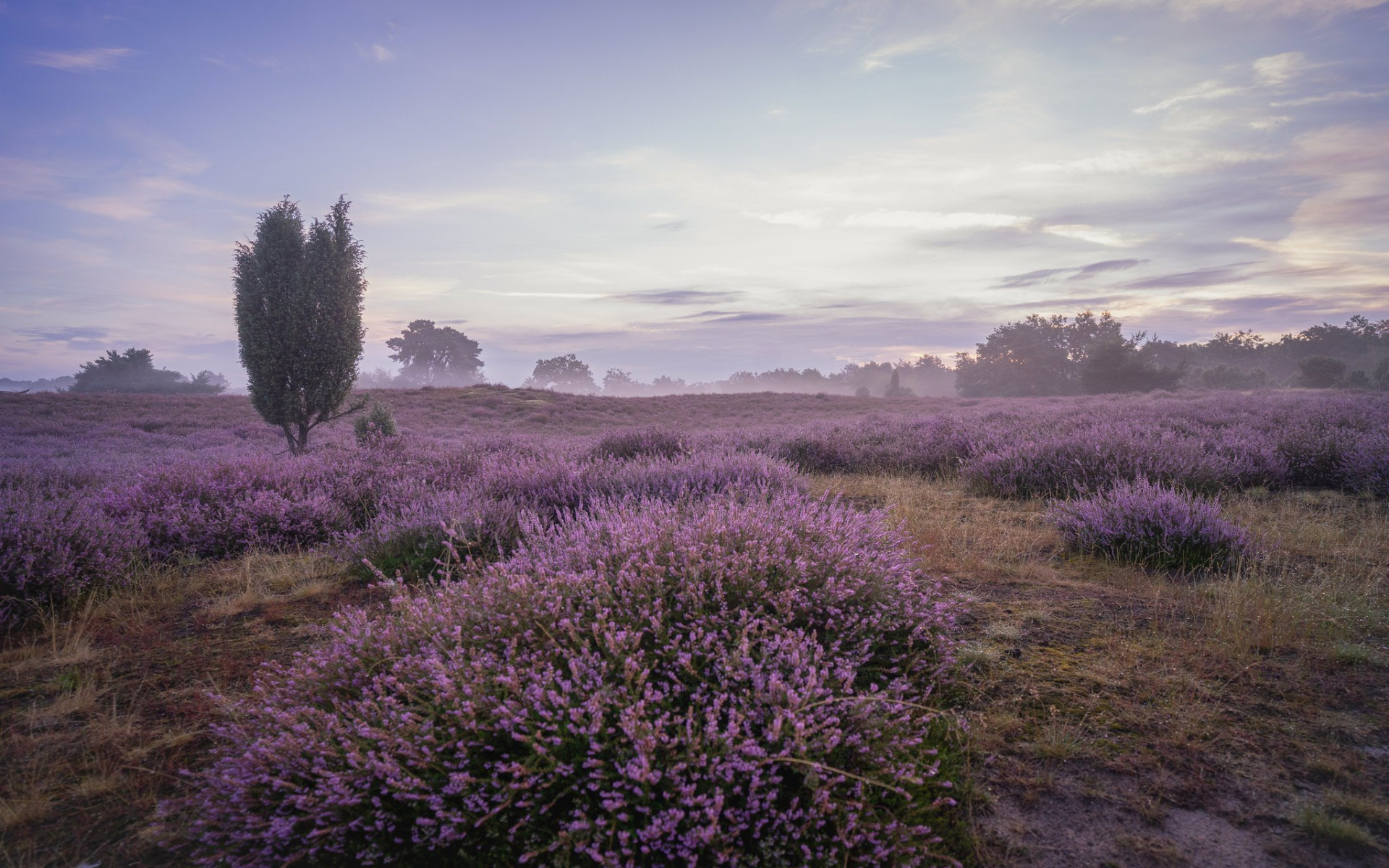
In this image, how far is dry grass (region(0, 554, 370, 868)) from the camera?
1.94m

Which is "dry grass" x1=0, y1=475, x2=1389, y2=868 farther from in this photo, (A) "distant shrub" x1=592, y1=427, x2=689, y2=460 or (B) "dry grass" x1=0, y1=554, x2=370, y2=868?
(A) "distant shrub" x1=592, y1=427, x2=689, y2=460

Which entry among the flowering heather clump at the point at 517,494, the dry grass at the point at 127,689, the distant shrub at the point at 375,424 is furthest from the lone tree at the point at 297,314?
the dry grass at the point at 127,689

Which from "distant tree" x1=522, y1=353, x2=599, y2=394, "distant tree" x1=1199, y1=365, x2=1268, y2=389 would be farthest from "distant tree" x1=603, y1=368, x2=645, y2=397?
"distant tree" x1=1199, y1=365, x2=1268, y2=389

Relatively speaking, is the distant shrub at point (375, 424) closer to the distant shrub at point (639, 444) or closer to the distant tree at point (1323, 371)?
the distant shrub at point (639, 444)

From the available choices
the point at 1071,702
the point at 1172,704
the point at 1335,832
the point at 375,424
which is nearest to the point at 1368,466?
the point at 1172,704

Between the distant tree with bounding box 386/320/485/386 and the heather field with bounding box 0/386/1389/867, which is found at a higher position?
the distant tree with bounding box 386/320/485/386

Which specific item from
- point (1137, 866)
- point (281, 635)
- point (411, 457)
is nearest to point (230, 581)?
point (281, 635)

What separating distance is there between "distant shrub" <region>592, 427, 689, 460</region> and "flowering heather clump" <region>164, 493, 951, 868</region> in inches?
237

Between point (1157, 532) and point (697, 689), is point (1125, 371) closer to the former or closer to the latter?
point (1157, 532)

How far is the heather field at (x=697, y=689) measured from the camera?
1.72 meters

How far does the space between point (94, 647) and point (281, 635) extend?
925mm

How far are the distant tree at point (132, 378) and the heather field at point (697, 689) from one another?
55221 mm

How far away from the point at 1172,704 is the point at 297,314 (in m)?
12.9

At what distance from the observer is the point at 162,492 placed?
5.49m
